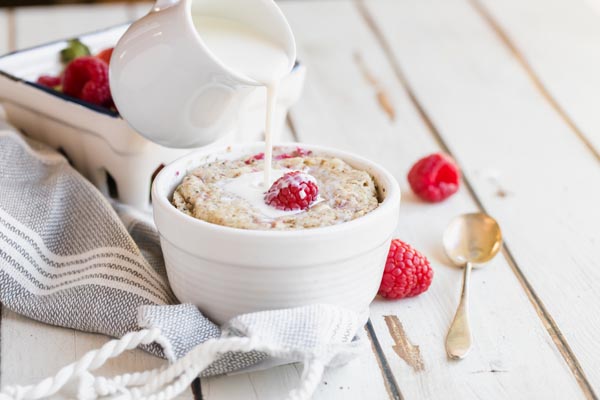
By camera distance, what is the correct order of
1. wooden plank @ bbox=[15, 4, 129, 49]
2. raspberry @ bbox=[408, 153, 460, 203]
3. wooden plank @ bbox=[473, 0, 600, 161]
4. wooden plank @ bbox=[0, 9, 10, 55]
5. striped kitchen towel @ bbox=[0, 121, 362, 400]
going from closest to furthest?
striped kitchen towel @ bbox=[0, 121, 362, 400]
raspberry @ bbox=[408, 153, 460, 203]
wooden plank @ bbox=[473, 0, 600, 161]
wooden plank @ bbox=[0, 9, 10, 55]
wooden plank @ bbox=[15, 4, 129, 49]

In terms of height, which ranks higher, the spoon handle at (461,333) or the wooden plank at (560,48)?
the spoon handle at (461,333)

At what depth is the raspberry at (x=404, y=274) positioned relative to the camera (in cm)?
141

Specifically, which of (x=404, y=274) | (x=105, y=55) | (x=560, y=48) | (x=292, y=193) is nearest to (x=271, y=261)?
(x=292, y=193)

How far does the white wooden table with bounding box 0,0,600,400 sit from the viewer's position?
1257mm

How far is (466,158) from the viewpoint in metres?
1.93

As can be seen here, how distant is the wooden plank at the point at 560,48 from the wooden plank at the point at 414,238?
16cm

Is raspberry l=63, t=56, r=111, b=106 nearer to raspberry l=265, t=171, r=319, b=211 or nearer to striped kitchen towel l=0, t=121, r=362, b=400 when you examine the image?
striped kitchen towel l=0, t=121, r=362, b=400

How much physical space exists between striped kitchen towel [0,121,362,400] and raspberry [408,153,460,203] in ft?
1.66

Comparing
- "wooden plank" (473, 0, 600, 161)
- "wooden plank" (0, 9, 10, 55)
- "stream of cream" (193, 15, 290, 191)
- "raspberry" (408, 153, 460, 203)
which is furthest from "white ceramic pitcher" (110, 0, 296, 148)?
"wooden plank" (0, 9, 10, 55)

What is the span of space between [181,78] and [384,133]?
29.1 inches

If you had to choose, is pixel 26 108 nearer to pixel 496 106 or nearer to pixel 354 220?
pixel 354 220

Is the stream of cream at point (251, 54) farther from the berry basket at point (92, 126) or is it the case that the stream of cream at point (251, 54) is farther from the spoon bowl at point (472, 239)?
the spoon bowl at point (472, 239)

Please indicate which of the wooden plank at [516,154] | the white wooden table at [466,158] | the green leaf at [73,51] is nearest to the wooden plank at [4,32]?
the white wooden table at [466,158]

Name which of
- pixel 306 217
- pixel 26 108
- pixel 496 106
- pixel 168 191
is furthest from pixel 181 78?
pixel 496 106
